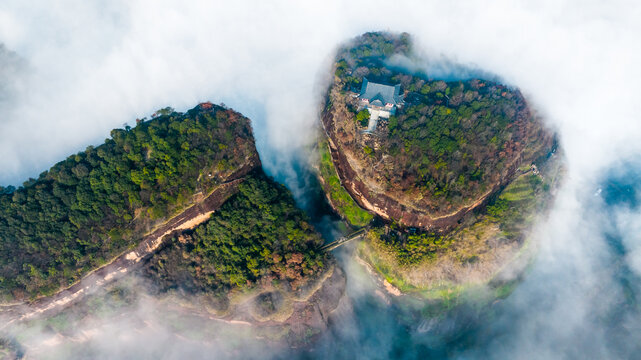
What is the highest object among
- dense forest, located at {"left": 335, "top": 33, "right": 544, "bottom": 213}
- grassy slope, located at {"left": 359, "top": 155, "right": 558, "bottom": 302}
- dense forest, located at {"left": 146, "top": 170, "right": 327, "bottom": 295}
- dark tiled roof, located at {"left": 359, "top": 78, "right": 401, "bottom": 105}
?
dark tiled roof, located at {"left": 359, "top": 78, "right": 401, "bottom": 105}

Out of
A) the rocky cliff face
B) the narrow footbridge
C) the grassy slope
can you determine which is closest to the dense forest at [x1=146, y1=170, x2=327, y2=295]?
the narrow footbridge

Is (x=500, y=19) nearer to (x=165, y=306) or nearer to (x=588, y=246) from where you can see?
(x=588, y=246)

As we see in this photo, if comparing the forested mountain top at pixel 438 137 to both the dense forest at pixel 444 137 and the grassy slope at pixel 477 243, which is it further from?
the grassy slope at pixel 477 243

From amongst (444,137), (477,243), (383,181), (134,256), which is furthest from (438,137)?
(134,256)

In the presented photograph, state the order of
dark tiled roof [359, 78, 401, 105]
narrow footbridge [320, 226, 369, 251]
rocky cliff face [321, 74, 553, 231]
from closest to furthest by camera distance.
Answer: rocky cliff face [321, 74, 553, 231] < dark tiled roof [359, 78, 401, 105] < narrow footbridge [320, 226, 369, 251]

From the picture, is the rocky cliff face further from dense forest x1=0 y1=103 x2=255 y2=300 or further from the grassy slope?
dense forest x1=0 y1=103 x2=255 y2=300

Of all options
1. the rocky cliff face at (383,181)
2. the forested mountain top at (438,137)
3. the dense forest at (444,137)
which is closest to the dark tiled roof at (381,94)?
the forested mountain top at (438,137)
